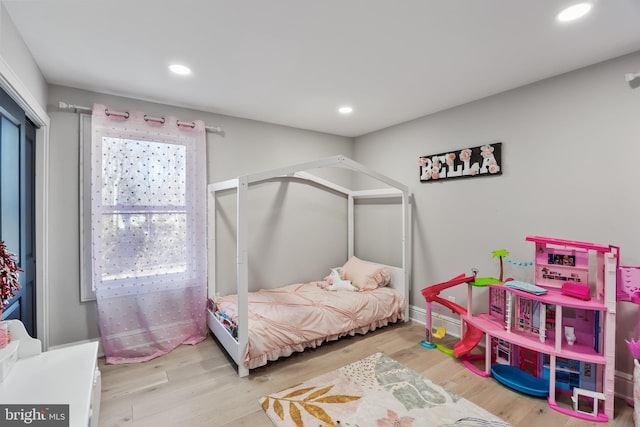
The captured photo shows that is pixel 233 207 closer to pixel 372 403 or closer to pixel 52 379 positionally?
pixel 52 379

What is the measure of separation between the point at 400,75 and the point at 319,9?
1.05 metres

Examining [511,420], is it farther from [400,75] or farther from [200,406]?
[400,75]

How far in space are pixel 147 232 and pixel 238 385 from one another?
1.62 m

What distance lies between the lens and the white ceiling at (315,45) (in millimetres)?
1618

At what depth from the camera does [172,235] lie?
2.94 m

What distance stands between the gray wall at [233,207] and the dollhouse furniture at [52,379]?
1284 mm

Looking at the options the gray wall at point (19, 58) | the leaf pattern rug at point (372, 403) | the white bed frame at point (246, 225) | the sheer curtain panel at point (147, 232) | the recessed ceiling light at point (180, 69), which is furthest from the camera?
the sheer curtain panel at point (147, 232)

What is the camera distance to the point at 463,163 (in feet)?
10.0

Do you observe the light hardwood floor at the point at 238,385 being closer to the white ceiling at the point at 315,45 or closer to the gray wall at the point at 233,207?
the gray wall at the point at 233,207

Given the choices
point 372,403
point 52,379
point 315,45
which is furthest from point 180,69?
point 372,403

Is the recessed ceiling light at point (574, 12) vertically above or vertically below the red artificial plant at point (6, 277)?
above

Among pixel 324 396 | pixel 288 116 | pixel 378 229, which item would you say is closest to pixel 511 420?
pixel 324 396

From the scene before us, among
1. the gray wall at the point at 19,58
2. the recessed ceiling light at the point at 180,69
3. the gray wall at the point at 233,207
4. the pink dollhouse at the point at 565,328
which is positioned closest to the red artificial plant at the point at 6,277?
the gray wall at the point at 19,58

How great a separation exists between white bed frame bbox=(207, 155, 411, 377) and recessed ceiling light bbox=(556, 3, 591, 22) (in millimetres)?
1731
